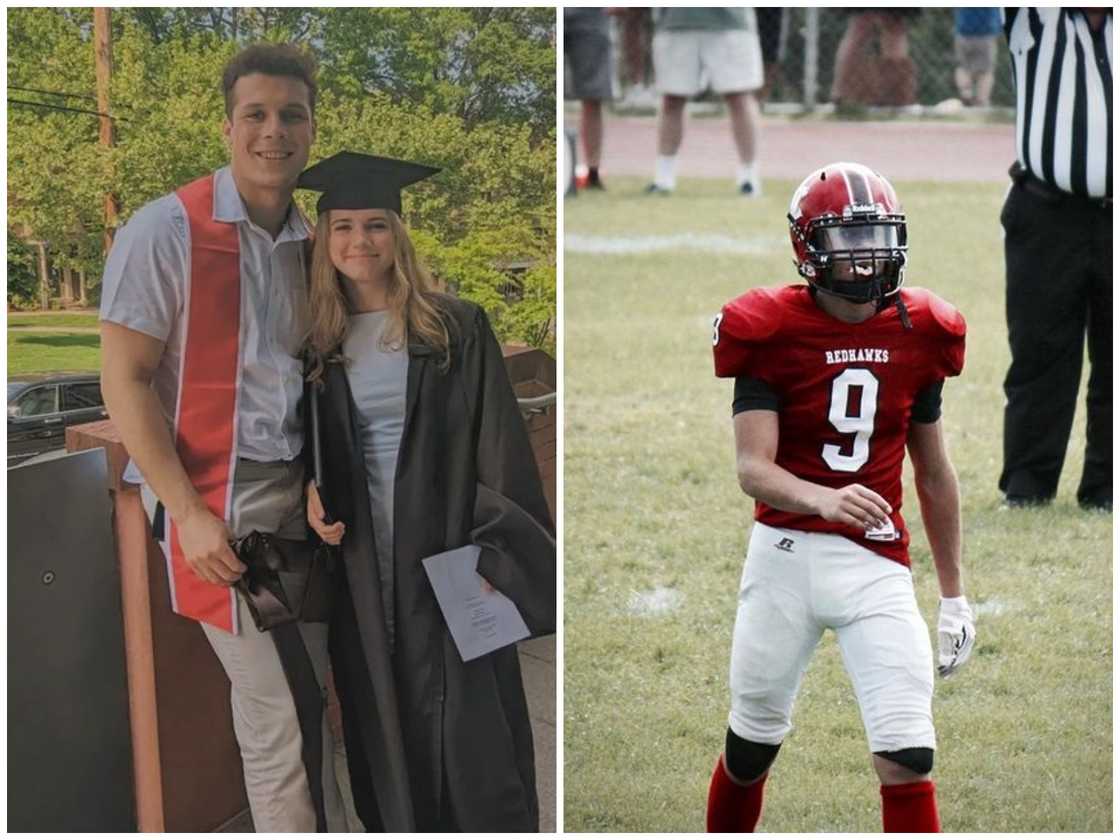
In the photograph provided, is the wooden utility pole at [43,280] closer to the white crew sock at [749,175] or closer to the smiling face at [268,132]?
the smiling face at [268,132]

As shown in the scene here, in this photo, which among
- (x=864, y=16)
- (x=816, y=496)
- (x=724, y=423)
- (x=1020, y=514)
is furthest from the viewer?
(x=864, y=16)

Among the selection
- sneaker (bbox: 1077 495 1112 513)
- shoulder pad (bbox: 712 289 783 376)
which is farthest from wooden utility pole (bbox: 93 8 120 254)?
sneaker (bbox: 1077 495 1112 513)

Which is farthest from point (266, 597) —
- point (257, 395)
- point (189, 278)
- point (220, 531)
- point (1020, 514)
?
point (1020, 514)

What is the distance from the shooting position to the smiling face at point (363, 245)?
3.46m

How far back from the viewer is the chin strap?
10.4ft

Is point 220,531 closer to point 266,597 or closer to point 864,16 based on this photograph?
point 266,597

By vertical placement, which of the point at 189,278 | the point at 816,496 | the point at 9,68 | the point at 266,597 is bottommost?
the point at 266,597

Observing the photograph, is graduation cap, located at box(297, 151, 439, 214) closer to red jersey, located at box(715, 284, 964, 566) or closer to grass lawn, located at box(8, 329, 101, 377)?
grass lawn, located at box(8, 329, 101, 377)

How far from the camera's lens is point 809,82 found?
11.8m

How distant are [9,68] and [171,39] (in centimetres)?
31

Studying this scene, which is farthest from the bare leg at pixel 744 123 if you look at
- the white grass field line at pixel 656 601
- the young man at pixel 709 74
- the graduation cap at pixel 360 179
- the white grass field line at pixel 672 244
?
the graduation cap at pixel 360 179

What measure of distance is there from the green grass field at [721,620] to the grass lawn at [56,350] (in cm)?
134

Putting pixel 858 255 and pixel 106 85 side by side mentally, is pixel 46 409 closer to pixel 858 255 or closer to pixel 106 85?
pixel 106 85

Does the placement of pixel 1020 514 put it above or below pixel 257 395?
below
